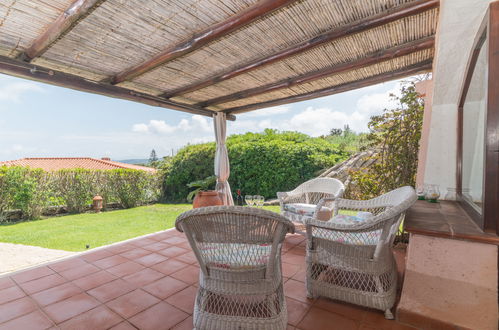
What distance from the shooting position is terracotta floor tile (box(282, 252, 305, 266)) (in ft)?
8.71

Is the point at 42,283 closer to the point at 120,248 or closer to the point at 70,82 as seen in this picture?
the point at 120,248

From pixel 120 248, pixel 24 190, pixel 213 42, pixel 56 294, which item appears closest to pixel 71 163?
pixel 24 190

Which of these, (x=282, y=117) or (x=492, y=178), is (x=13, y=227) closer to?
(x=492, y=178)

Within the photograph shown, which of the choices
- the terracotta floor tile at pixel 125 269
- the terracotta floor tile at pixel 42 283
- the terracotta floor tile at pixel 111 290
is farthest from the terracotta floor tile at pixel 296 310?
the terracotta floor tile at pixel 42 283

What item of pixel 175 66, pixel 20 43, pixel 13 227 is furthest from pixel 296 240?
pixel 13 227

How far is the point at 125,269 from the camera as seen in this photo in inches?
100

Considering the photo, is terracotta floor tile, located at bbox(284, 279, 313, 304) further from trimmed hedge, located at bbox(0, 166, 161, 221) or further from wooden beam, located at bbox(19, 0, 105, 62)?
trimmed hedge, located at bbox(0, 166, 161, 221)

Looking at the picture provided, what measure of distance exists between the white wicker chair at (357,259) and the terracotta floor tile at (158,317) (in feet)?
3.40

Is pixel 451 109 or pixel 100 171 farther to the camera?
pixel 100 171

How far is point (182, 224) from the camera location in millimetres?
1405

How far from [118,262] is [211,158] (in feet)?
16.8

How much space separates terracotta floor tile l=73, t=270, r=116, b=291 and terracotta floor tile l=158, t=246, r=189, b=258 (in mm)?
659

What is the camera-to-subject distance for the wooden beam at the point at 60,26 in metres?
1.82

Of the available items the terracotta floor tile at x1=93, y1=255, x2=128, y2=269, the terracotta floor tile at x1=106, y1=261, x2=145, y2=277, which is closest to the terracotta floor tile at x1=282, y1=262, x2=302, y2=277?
the terracotta floor tile at x1=106, y1=261, x2=145, y2=277
